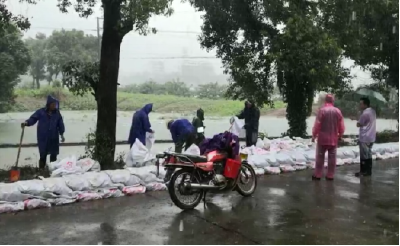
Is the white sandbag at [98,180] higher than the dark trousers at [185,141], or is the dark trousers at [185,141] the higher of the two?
the dark trousers at [185,141]

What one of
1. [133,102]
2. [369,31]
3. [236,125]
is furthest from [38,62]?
[369,31]

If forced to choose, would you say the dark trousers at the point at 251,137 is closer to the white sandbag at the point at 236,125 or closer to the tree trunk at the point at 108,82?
the white sandbag at the point at 236,125

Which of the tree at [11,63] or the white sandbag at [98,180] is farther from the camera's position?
the tree at [11,63]

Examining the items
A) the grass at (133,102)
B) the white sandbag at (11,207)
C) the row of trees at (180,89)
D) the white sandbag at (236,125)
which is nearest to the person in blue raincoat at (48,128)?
the white sandbag at (11,207)

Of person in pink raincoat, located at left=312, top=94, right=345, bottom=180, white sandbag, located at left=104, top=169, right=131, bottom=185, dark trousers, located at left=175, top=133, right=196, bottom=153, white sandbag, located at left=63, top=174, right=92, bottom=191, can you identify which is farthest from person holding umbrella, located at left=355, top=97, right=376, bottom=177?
white sandbag, located at left=63, top=174, right=92, bottom=191

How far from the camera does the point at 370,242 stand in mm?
4488

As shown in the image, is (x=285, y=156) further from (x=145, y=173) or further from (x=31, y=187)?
(x=31, y=187)

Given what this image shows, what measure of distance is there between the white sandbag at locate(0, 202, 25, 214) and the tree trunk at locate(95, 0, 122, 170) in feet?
7.95

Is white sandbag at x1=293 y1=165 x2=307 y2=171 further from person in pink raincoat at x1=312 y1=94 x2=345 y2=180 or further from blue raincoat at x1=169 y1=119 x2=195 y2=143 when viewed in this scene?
blue raincoat at x1=169 y1=119 x2=195 y2=143

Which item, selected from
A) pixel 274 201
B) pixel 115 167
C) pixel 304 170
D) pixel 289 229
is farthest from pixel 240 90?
pixel 289 229

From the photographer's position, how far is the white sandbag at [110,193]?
633 cm

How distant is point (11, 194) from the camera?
5.54 metres

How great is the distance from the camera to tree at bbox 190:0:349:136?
10.9 m

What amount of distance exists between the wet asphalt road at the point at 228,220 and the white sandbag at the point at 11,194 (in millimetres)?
263
